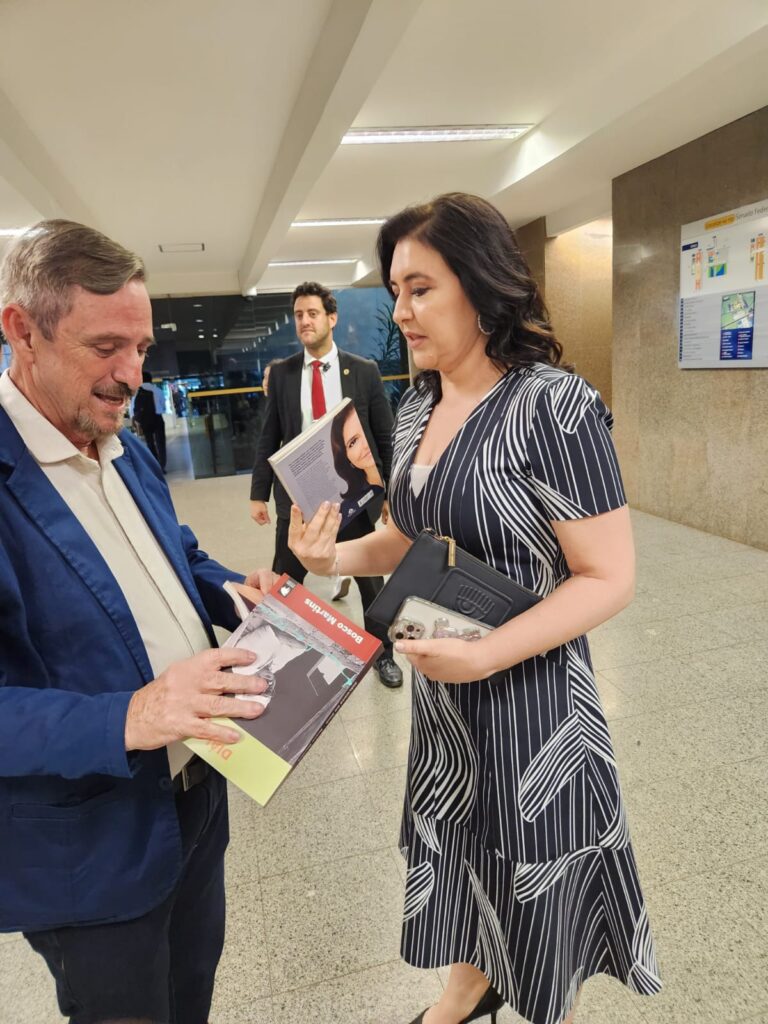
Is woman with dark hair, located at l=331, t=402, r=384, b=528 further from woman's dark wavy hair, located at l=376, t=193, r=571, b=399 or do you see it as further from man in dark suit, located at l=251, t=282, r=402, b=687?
man in dark suit, located at l=251, t=282, r=402, b=687

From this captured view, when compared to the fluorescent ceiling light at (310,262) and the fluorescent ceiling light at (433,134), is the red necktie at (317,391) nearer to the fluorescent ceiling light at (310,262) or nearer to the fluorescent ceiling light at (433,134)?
the fluorescent ceiling light at (433,134)

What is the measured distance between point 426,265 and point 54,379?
23.0 inches

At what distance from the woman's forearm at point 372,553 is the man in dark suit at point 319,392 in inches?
60.3

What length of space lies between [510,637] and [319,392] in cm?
221

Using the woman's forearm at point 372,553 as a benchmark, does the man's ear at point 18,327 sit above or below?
above

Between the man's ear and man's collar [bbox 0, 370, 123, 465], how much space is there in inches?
2.4

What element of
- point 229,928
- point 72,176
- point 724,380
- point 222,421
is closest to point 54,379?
point 229,928

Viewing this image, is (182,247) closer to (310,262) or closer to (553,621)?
(310,262)

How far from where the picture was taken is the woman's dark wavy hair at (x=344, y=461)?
44.2 inches

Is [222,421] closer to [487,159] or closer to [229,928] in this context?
[487,159]

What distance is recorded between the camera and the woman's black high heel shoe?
1.36 metres

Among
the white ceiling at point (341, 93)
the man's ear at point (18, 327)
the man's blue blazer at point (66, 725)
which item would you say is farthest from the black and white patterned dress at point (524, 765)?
the white ceiling at point (341, 93)

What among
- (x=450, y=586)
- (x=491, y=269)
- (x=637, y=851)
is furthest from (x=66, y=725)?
(x=637, y=851)

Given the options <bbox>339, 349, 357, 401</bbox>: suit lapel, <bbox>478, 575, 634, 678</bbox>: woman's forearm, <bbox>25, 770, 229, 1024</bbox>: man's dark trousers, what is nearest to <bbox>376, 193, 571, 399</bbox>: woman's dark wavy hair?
<bbox>478, 575, 634, 678</bbox>: woman's forearm
